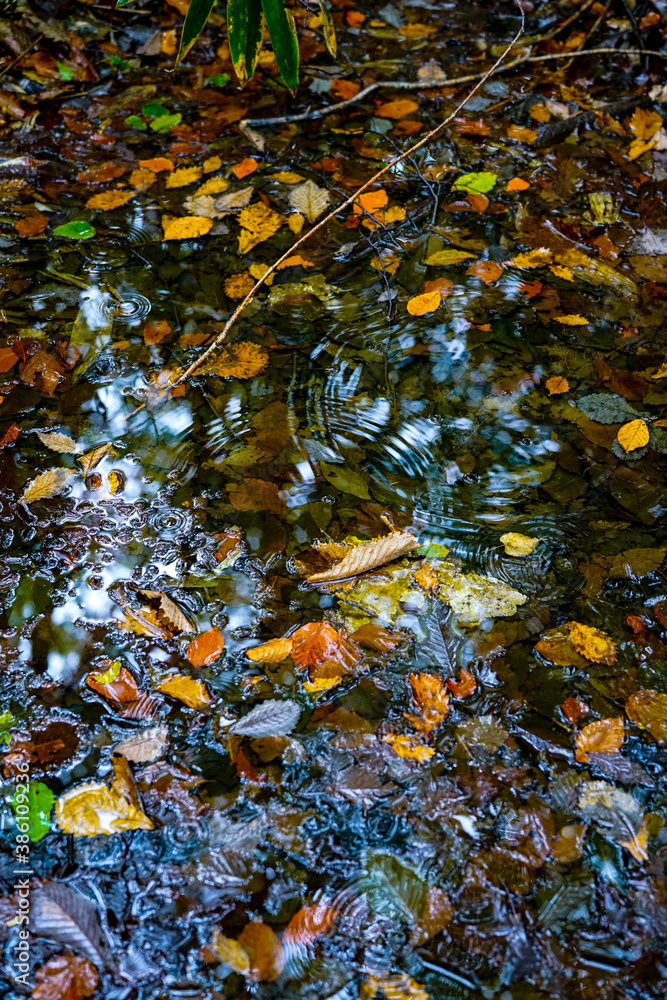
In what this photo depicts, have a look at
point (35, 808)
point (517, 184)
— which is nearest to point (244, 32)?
point (517, 184)

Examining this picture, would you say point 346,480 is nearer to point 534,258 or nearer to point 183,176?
point 534,258

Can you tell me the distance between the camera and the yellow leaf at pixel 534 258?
2318 millimetres

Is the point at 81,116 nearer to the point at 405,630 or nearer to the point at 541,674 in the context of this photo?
the point at 405,630

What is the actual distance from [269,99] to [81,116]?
83 cm

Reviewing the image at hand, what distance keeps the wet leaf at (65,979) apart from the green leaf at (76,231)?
2.20m

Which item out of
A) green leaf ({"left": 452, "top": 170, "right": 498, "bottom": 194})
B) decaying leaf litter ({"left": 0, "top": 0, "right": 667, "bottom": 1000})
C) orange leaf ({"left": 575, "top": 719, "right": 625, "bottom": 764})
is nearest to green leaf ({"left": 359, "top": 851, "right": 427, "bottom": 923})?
decaying leaf litter ({"left": 0, "top": 0, "right": 667, "bottom": 1000})

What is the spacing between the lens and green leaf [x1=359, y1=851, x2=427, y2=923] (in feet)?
3.86

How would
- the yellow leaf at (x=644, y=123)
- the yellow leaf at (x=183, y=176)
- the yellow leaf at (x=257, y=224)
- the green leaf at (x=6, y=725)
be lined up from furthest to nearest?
the yellow leaf at (x=644, y=123) → the yellow leaf at (x=183, y=176) → the yellow leaf at (x=257, y=224) → the green leaf at (x=6, y=725)

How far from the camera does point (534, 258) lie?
233 centimetres

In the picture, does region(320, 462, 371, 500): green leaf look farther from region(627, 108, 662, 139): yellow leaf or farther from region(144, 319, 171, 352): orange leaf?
region(627, 108, 662, 139): yellow leaf

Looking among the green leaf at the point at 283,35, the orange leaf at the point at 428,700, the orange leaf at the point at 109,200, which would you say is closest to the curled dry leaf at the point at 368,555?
the orange leaf at the point at 428,700

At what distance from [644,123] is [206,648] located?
2.83 meters

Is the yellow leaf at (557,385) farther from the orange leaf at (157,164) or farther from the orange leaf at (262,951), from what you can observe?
the orange leaf at (157,164)

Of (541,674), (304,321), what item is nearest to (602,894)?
(541,674)
